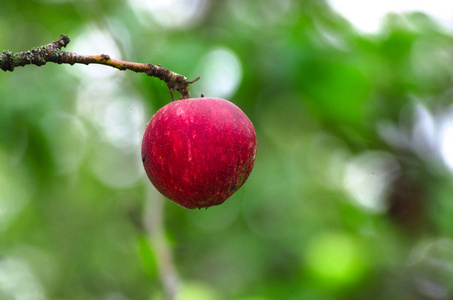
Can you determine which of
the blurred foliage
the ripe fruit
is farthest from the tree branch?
the blurred foliage

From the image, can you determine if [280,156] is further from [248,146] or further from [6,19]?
[248,146]

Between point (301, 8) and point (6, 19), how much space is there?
254cm

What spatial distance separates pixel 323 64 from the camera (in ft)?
10.3

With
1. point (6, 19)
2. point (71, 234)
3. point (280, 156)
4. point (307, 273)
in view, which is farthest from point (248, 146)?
point (71, 234)

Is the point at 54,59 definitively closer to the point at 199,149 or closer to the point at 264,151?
the point at 199,149

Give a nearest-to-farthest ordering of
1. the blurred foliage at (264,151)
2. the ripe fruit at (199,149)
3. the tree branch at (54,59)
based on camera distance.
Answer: the tree branch at (54,59), the ripe fruit at (199,149), the blurred foliage at (264,151)

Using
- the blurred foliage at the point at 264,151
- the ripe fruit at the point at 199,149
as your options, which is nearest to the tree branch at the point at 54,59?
the ripe fruit at the point at 199,149

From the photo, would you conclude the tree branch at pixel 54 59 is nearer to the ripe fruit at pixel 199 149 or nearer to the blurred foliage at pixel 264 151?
the ripe fruit at pixel 199 149

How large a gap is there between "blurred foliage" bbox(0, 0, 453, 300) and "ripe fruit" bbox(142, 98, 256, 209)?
716 mm

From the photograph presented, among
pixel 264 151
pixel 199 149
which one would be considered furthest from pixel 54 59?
pixel 264 151

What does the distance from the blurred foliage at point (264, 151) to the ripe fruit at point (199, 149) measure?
0.72m

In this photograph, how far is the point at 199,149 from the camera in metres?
1.54

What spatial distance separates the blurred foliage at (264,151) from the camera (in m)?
3.36

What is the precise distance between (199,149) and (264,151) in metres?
4.56
